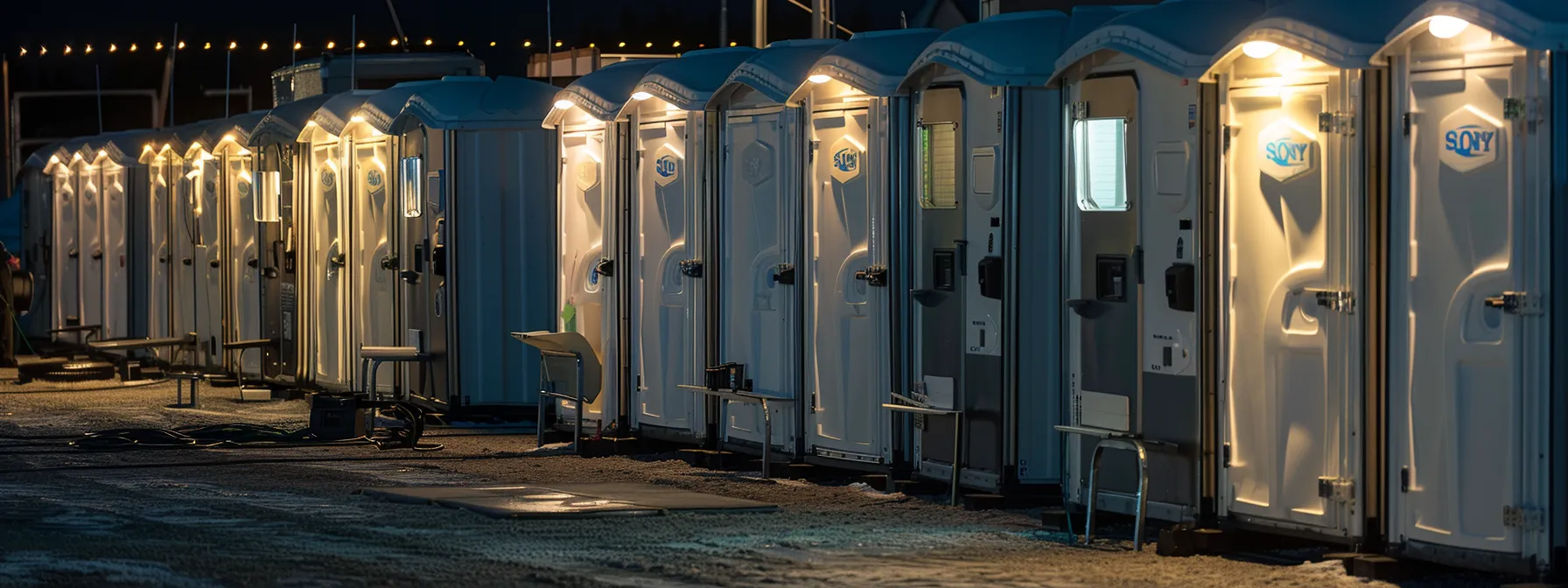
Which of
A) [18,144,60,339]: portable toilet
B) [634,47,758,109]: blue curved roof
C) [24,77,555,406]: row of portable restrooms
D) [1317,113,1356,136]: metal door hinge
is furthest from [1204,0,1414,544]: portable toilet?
[18,144,60,339]: portable toilet

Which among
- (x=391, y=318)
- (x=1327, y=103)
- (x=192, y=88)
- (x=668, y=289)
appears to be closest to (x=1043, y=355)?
(x=1327, y=103)

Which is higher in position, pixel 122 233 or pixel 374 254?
pixel 122 233

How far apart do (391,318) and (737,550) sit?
9.11 metres

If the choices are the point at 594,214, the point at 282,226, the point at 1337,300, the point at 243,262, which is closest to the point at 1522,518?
the point at 1337,300

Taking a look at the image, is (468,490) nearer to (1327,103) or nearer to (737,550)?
(737,550)

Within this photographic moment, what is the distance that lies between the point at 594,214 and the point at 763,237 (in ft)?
6.89

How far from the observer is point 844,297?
12305 mm

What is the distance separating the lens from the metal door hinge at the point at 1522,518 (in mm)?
8078

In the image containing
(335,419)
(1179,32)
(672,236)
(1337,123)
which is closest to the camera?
(1337,123)

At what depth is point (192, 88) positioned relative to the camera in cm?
4728

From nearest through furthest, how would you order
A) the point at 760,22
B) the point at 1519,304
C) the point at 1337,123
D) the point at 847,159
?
1. the point at 1519,304
2. the point at 1337,123
3. the point at 847,159
4. the point at 760,22

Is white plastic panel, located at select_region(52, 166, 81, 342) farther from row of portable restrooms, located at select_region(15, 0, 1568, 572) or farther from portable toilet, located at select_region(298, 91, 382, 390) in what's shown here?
→ row of portable restrooms, located at select_region(15, 0, 1568, 572)

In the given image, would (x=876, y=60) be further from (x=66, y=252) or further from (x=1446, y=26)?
(x=66, y=252)

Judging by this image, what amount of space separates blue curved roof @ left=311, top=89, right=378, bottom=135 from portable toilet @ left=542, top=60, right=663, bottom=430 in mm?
3064
